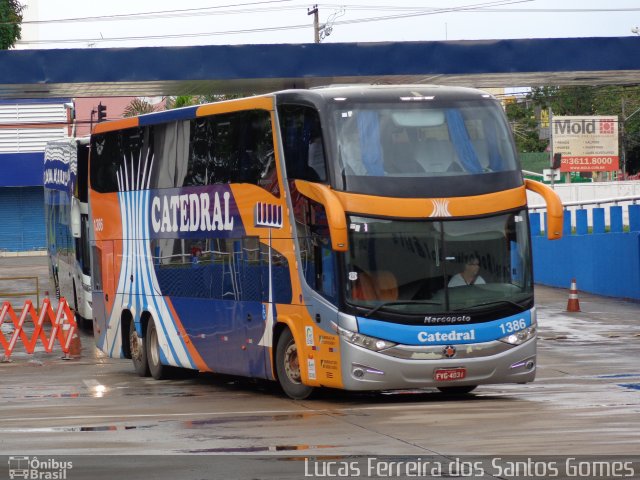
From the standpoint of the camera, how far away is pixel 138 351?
74.9 feet

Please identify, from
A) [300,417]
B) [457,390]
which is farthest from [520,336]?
[300,417]

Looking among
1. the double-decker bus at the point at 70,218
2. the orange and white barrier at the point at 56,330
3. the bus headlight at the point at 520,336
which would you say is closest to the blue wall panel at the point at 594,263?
the double-decker bus at the point at 70,218

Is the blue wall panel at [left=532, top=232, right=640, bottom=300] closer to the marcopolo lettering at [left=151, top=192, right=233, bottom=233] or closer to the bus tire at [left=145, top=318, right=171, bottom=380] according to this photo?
the bus tire at [left=145, top=318, right=171, bottom=380]

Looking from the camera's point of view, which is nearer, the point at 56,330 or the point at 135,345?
the point at 135,345

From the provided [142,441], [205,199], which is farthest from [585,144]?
[142,441]

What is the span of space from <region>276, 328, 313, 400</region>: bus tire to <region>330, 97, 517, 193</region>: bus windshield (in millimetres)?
2405

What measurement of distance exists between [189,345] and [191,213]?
1.99 metres

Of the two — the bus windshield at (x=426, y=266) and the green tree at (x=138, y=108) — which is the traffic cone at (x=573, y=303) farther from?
the green tree at (x=138, y=108)

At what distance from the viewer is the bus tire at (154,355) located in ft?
72.3

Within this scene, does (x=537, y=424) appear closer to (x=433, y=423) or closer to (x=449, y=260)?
(x=433, y=423)

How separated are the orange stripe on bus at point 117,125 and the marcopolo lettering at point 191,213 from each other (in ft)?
5.13

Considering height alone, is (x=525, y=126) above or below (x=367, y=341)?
above

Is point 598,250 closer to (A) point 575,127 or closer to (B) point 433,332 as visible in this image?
(B) point 433,332

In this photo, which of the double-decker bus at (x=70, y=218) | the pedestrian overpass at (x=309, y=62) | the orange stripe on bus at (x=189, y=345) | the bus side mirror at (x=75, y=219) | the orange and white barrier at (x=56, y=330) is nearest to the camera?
the orange stripe on bus at (x=189, y=345)
